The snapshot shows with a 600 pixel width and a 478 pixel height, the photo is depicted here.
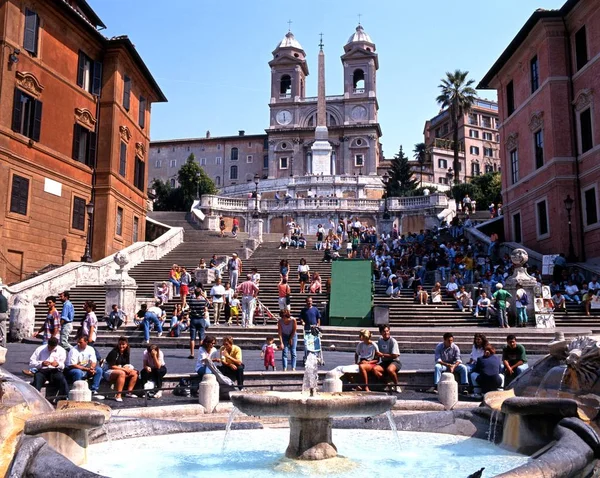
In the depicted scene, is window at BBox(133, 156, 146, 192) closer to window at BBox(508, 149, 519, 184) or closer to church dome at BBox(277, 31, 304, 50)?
window at BBox(508, 149, 519, 184)

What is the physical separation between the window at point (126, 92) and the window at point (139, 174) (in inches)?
132

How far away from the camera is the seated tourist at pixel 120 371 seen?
10094 mm

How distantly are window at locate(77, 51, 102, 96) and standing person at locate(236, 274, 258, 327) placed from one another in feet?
54.0

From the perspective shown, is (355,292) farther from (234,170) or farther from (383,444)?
(234,170)

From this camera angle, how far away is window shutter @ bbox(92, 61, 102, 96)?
29953 millimetres

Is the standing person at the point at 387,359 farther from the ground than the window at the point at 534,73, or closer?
closer

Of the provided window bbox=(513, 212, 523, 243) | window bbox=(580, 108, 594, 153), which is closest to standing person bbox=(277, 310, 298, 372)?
window bbox=(580, 108, 594, 153)

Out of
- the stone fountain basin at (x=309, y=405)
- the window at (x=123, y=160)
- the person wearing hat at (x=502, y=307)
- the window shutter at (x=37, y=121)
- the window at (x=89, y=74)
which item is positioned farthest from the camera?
the window at (x=123, y=160)

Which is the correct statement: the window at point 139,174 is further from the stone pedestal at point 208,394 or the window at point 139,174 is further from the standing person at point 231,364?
the stone pedestal at point 208,394

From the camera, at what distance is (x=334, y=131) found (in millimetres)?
85188

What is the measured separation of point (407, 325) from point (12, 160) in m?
16.6

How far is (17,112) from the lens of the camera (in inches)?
954

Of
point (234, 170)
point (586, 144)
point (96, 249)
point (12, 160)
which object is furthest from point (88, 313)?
point (234, 170)

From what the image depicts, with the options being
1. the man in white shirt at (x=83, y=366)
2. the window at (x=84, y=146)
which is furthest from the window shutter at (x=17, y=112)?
the man in white shirt at (x=83, y=366)
